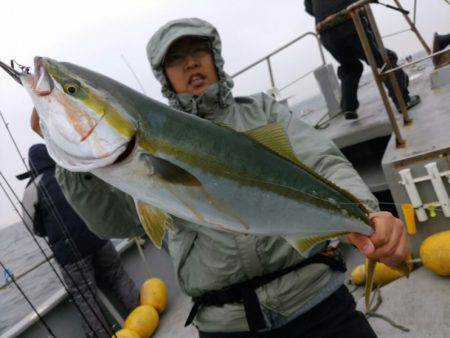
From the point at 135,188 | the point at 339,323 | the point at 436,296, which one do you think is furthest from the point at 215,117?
the point at 436,296

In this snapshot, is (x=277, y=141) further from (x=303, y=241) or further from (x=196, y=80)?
(x=196, y=80)

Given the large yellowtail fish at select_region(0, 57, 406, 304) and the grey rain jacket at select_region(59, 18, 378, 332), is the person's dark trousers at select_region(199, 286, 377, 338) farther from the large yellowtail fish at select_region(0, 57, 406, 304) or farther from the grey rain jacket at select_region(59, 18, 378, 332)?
the large yellowtail fish at select_region(0, 57, 406, 304)

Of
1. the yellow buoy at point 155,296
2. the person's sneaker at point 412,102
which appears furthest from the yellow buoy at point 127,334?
the person's sneaker at point 412,102

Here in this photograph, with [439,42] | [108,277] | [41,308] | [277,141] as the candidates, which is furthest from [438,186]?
[439,42]

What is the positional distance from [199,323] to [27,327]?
3712 mm

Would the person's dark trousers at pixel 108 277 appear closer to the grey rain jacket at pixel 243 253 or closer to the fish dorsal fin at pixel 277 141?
the grey rain jacket at pixel 243 253

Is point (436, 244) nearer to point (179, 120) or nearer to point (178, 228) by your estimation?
point (178, 228)

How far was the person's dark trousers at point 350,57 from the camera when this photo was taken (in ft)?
16.6

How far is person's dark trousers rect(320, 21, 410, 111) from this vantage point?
5.07 m

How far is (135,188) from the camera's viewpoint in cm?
144

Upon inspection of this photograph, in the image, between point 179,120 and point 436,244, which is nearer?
point 179,120

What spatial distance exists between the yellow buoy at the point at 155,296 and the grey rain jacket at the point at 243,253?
3.48m

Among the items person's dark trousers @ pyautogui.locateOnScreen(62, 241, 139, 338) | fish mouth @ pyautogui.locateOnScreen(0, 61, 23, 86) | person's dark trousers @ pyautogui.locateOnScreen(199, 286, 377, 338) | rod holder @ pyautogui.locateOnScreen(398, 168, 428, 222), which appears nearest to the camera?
fish mouth @ pyautogui.locateOnScreen(0, 61, 23, 86)

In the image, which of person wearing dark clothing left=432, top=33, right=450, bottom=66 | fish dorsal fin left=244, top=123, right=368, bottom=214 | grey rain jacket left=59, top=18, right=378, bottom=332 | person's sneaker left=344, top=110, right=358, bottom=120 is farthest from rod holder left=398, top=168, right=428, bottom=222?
person wearing dark clothing left=432, top=33, right=450, bottom=66
